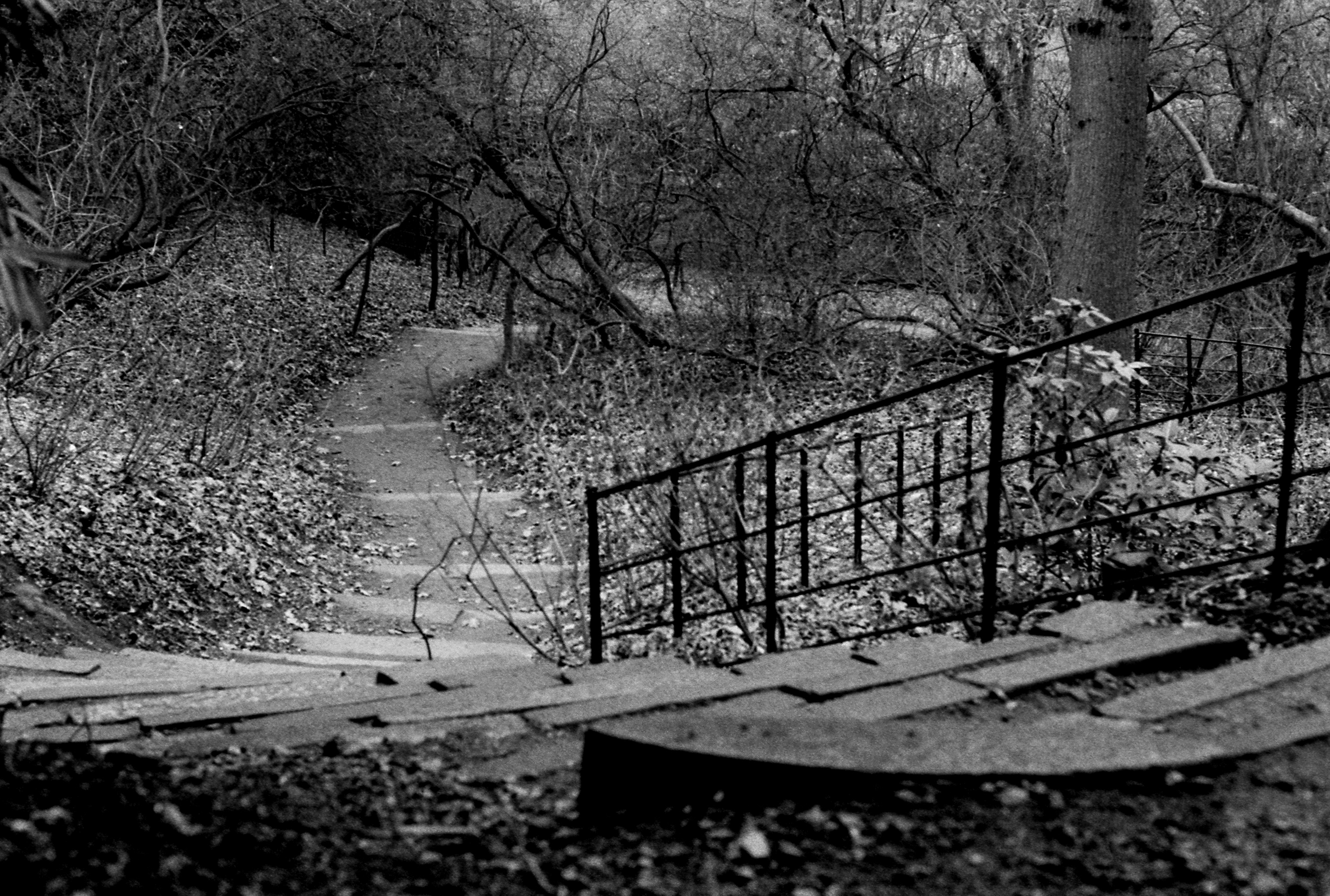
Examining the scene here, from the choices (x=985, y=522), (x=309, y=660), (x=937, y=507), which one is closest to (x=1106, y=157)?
(x=937, y=507)

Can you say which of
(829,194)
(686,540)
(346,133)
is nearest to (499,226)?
(346,133)

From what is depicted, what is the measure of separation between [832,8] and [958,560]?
10.3m

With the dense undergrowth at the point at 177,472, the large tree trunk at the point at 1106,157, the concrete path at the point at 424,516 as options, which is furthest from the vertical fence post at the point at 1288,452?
the dense undergrowth at the point at 177,472

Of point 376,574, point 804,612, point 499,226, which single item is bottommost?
point 376,574

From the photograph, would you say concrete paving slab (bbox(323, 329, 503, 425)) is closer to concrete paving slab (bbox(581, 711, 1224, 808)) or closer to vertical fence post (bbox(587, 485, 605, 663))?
vertical fence post (bbox(587, 485, 605, 663))

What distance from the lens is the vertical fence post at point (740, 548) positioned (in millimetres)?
6324

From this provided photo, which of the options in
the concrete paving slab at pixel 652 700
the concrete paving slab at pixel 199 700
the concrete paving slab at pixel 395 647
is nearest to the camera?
the concrete paving slab at pixel 652 700

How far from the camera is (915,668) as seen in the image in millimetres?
4008

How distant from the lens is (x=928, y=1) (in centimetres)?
1376

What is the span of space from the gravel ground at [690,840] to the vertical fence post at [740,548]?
2.98 meters

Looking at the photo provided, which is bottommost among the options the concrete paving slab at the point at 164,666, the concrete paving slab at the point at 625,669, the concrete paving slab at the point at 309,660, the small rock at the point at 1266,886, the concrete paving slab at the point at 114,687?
the concrete paving slab at the point at 309,660

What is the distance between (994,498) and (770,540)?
42.0 inches

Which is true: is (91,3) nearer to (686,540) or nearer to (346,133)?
(346,133)

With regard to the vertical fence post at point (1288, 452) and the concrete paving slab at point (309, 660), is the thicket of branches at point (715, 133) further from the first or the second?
the vertical fence post at point (1288, 452)
